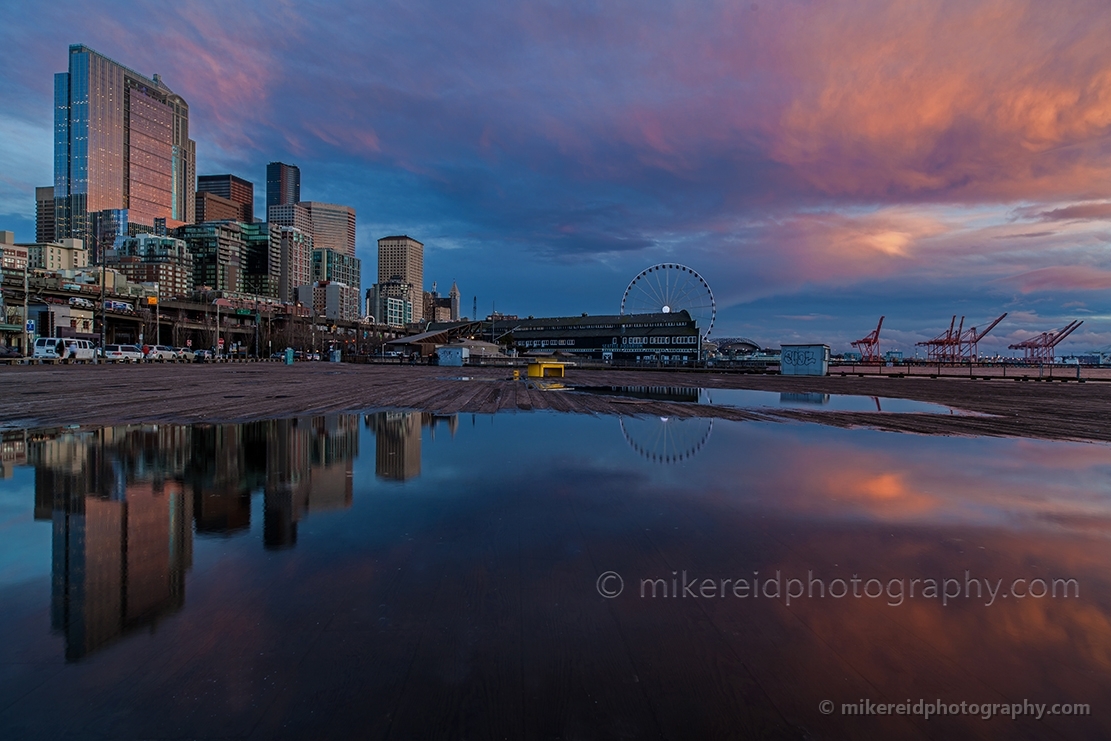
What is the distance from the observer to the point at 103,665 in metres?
3.22

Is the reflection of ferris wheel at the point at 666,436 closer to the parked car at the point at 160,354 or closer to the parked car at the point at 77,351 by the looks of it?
the parked car at the point at 77,351

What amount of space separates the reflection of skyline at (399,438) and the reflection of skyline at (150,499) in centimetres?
54

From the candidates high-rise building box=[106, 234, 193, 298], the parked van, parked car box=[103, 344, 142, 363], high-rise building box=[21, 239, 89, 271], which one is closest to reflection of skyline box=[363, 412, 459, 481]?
the parked van

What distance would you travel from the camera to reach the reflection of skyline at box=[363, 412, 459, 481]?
28.5ft

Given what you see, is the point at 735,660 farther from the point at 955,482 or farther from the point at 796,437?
the point at 796,437

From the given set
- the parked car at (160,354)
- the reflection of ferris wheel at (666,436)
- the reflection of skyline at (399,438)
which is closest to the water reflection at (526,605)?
the reflection of skyline at (399,438)

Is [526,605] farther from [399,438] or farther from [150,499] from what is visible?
[399,438]

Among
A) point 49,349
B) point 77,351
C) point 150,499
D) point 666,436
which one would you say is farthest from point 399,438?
point 77,351

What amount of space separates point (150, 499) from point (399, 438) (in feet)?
17.9

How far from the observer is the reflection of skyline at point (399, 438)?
8688mm

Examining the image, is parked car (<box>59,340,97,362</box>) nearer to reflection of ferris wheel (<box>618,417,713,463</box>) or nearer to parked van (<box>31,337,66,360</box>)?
parked van (<box>31,337,66,360</box>)

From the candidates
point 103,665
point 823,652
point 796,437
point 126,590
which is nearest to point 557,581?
point 823,652

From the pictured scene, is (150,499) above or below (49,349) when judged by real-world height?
below

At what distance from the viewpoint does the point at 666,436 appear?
42.2 feet
